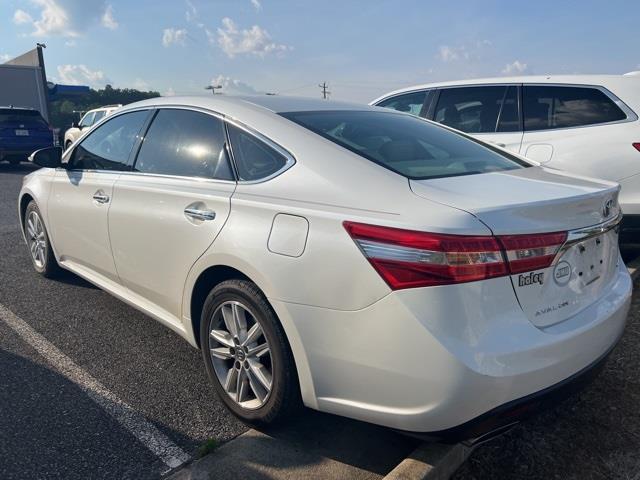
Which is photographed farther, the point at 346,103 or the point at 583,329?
the point at 346,103

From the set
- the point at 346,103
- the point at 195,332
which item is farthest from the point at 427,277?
the point at 346,103

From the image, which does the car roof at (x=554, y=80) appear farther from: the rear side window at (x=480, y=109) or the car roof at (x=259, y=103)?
the car roof at (x=259, y=103)

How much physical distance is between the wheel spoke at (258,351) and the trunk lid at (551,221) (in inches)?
39.3

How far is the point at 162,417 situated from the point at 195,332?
46cm

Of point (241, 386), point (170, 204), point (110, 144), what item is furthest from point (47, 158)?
point (241, 386)

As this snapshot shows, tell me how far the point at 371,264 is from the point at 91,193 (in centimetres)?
253

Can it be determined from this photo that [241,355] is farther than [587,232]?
Yes

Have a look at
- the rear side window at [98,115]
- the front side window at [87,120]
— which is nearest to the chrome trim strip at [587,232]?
the rear side window at [98,115]

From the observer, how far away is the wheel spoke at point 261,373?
251 centimetres

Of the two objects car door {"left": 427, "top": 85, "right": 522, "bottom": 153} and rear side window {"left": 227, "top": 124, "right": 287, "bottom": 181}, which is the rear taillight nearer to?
rear side window {"left": 227, "top": 124, "right": 287, "bottom": 181}

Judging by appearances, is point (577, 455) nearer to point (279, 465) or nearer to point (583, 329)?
point (583, 329)

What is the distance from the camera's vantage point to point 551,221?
2.05 meters

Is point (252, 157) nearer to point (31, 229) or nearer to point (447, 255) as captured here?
point (447, 255)

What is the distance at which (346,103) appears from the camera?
3.40 m
